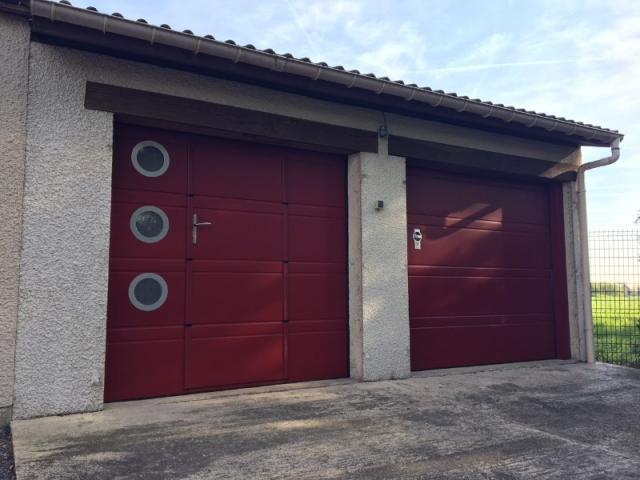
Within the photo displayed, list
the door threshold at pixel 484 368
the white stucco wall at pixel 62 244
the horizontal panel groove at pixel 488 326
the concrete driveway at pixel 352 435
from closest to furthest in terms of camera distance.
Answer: the concrete driveway at pixel 352 435, the white stucco wall at pixel 62 244, the door threshold at pixel 484 368, the horizontal panel groove at pixel 488 326

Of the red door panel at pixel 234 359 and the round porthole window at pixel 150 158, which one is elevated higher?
the round porthole window at pixel 150 158

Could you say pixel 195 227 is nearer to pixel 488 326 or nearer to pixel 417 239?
pixel 417 239

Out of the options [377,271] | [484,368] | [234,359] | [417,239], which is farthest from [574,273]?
[234,359]

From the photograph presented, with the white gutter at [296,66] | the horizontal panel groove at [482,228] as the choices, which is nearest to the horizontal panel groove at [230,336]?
the horizontal panel groove at [482,228]

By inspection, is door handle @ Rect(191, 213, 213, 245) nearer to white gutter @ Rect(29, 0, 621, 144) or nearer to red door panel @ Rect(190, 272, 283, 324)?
red door panel @ Rect(190, 272, 283, 324)

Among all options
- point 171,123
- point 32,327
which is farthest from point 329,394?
point 171,123

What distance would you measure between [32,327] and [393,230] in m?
3.54

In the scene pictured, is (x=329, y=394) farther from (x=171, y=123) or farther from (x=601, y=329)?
(x=601, y=329)

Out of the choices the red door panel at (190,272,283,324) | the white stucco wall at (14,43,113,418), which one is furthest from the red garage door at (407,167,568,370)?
the white stucco wall at (14,43,113,418)

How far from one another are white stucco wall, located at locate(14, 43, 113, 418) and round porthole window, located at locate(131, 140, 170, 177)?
1.20ft

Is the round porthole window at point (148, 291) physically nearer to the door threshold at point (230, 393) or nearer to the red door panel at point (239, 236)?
the red door panel at point (239, 236)

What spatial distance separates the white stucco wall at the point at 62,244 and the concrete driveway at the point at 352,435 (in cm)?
30

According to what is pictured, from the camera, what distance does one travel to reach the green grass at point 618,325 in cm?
674

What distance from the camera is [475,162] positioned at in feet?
19.8
